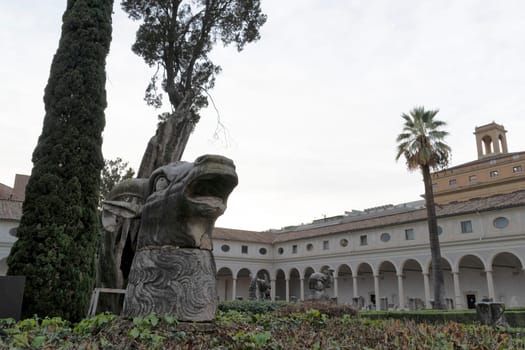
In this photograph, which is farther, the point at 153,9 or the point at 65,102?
the point at 153,9

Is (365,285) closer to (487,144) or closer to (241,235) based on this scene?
(241,235)

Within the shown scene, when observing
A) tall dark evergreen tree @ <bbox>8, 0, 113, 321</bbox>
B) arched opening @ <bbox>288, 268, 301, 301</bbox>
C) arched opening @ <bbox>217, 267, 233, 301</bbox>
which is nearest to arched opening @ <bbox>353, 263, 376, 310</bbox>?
arched opening @ <bbox>288, 268, 301, 301</bbox>

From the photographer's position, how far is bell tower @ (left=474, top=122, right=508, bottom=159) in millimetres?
61031

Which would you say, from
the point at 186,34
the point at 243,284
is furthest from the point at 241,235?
the point at 186,34

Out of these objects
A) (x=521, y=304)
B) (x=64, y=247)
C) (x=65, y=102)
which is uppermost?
(x=65, y=102)

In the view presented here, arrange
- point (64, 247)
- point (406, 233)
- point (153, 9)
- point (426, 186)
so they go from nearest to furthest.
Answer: point (64, 247) → point (153, 9) → point (426, 186) → point (406, 233)

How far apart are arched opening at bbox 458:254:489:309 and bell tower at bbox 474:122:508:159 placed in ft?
107

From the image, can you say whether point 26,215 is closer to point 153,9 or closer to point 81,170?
point 81,170

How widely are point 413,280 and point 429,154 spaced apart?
15286mm

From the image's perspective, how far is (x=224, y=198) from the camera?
2594mm

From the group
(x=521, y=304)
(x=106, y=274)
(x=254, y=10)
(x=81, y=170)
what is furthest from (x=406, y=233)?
(x=106, y=274)

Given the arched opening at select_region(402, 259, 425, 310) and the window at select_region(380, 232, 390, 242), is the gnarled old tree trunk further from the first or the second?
the arched opening at select_region(402, 259, 425, 310)

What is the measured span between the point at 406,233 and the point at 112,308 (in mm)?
34242

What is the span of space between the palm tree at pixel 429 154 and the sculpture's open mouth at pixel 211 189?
2570 cm
